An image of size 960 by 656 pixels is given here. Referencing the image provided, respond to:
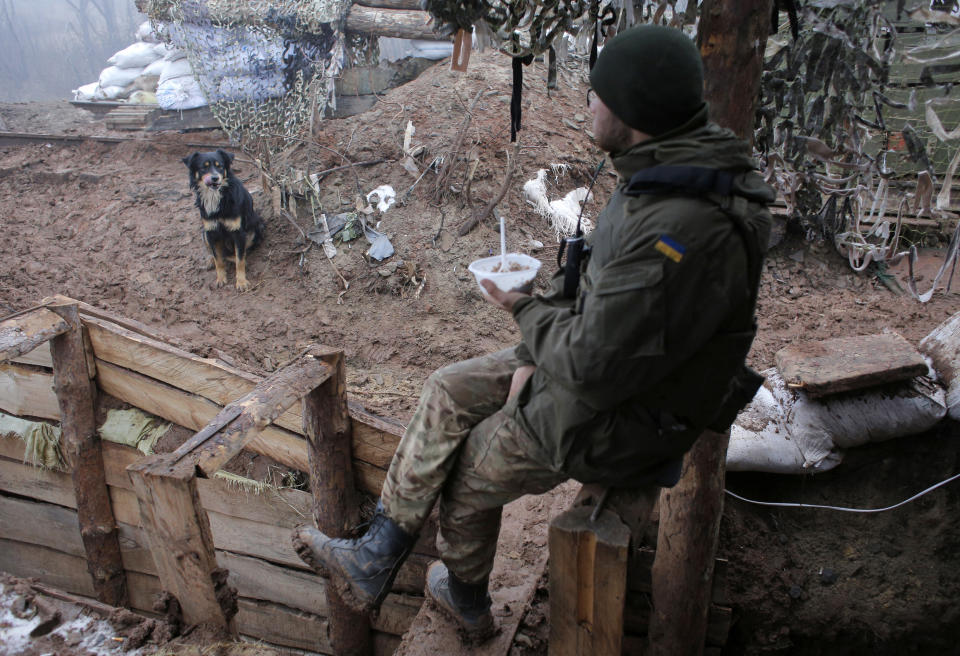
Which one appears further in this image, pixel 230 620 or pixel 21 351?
pixel 21 351

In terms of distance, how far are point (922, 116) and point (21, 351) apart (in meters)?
7.83

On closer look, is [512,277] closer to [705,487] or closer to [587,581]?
[587,581]

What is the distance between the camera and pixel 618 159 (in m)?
1.61

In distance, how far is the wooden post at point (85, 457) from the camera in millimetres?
3416

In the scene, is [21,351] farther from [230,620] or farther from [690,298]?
[690,298]

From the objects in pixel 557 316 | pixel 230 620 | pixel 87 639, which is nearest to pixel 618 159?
pixel 557 316

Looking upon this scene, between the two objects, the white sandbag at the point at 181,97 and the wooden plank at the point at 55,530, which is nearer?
the wooden plank at the point at 55,530

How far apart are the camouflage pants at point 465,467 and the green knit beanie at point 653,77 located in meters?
0.83

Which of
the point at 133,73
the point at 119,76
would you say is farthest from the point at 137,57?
the point at 119,76

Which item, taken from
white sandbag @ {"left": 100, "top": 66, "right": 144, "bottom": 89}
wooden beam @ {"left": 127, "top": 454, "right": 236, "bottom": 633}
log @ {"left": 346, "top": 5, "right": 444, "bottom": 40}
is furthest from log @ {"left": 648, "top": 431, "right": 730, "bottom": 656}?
white sandbag @ {"left": 100, "top": 66, "right": 144, "bottom": 89}

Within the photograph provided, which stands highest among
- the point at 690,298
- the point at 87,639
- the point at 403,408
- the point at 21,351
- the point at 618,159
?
the point at 618,159

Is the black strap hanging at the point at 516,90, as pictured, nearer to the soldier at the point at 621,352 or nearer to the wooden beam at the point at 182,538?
the soldier at the point at 621,352

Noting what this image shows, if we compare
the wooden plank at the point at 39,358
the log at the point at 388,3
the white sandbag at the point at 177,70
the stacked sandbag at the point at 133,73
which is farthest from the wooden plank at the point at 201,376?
Result: the stacked sandbag at the point at 133,73

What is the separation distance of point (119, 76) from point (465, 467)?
1406 centimetres
